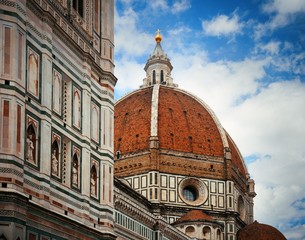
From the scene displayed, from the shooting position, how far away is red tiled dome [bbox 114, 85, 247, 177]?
3460 inches

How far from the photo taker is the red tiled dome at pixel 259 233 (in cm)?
8538

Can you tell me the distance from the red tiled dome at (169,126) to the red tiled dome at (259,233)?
30.7 ft

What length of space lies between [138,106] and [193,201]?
1452 centimetres

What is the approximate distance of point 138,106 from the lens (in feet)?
303

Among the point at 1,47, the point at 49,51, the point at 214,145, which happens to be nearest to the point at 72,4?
the point at 49,51

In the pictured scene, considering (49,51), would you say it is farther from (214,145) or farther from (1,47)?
(214,145)

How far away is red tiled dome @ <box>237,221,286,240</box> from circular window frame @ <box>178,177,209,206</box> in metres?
6.25

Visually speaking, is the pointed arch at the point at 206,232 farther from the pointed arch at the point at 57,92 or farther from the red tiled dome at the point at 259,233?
the pointed arch at the point at 57,92

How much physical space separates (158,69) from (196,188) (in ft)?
69.2

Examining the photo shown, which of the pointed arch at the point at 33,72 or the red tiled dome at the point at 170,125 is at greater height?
the red tiled dome at the point at 170,125

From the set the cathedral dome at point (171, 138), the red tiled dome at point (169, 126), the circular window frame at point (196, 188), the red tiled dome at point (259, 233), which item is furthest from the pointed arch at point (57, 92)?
the red tiled dome at point (259, 233)

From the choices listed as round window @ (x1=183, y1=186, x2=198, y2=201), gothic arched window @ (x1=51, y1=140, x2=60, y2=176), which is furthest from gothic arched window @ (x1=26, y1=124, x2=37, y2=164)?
round window @ (x1=183, y1=186, x2=198, y2=201)

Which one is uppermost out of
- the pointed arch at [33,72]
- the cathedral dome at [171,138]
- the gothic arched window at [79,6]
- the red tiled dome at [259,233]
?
the cathedral dome at [171,138]

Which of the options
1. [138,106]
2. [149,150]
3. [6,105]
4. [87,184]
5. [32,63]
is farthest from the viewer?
[138,106]
